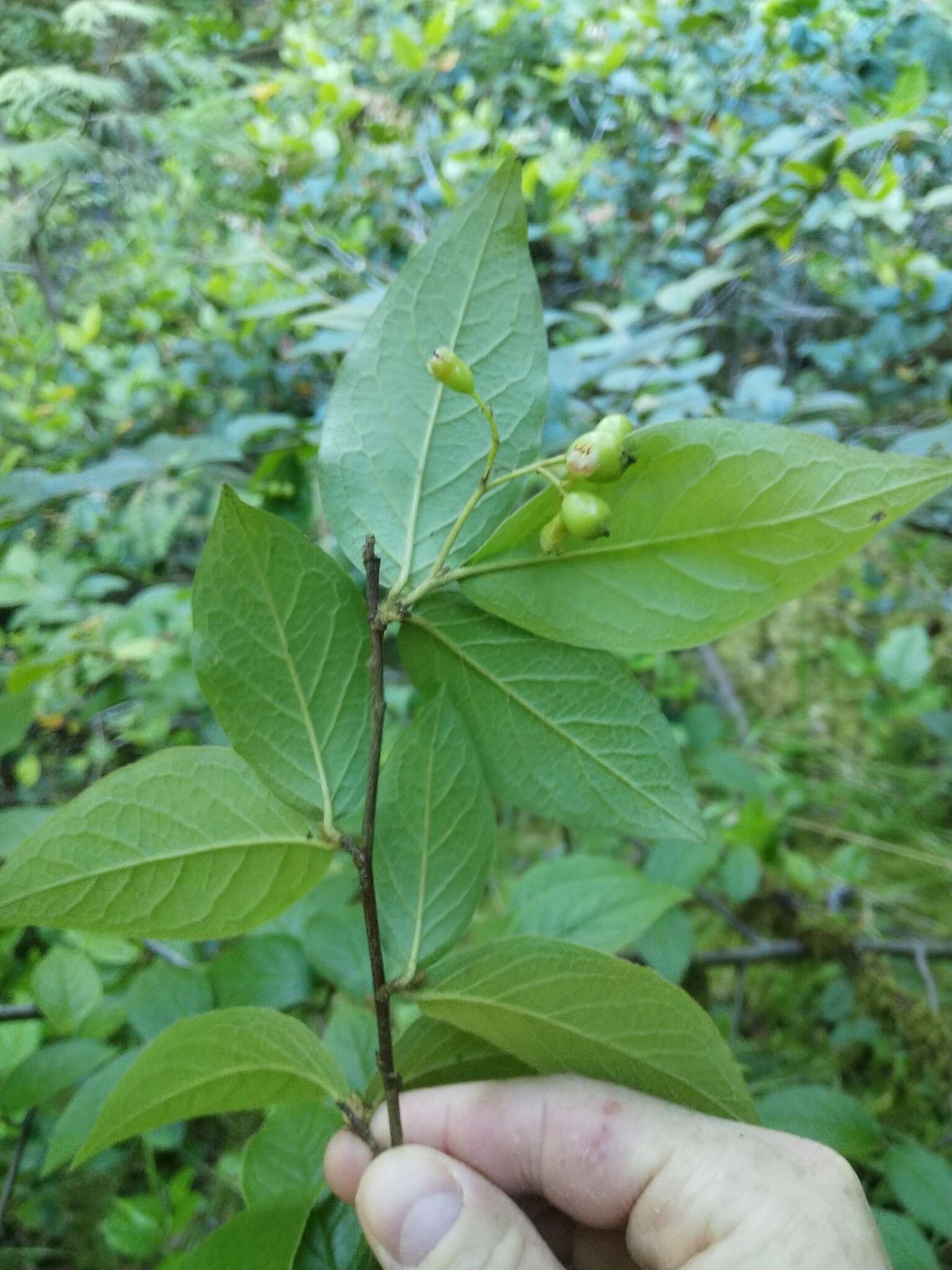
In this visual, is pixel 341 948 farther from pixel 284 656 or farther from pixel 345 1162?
pixel 284 656

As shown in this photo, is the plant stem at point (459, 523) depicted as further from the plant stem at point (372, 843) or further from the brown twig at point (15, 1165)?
the brown twig at point (15, 1165)

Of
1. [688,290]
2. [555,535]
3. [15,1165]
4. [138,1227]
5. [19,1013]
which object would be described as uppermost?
[555,535]

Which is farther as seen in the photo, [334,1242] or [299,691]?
[334,1242]

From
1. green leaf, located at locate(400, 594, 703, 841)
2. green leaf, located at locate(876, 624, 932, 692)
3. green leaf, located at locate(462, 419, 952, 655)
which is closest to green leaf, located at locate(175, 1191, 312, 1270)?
green leaf, located at locate(400, 594, 703, 841)

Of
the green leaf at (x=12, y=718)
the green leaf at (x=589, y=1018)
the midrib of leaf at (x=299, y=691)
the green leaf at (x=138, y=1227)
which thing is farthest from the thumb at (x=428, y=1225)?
the green leaf at (x=138, y=1227)

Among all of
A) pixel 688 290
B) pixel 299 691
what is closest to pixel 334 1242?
pixel 299 691

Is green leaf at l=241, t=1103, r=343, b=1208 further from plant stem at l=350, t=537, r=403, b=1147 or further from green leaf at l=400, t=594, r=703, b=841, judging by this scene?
green leaf at l=400, t=594, r=703, b=841

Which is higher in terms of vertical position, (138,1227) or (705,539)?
(705,539)
